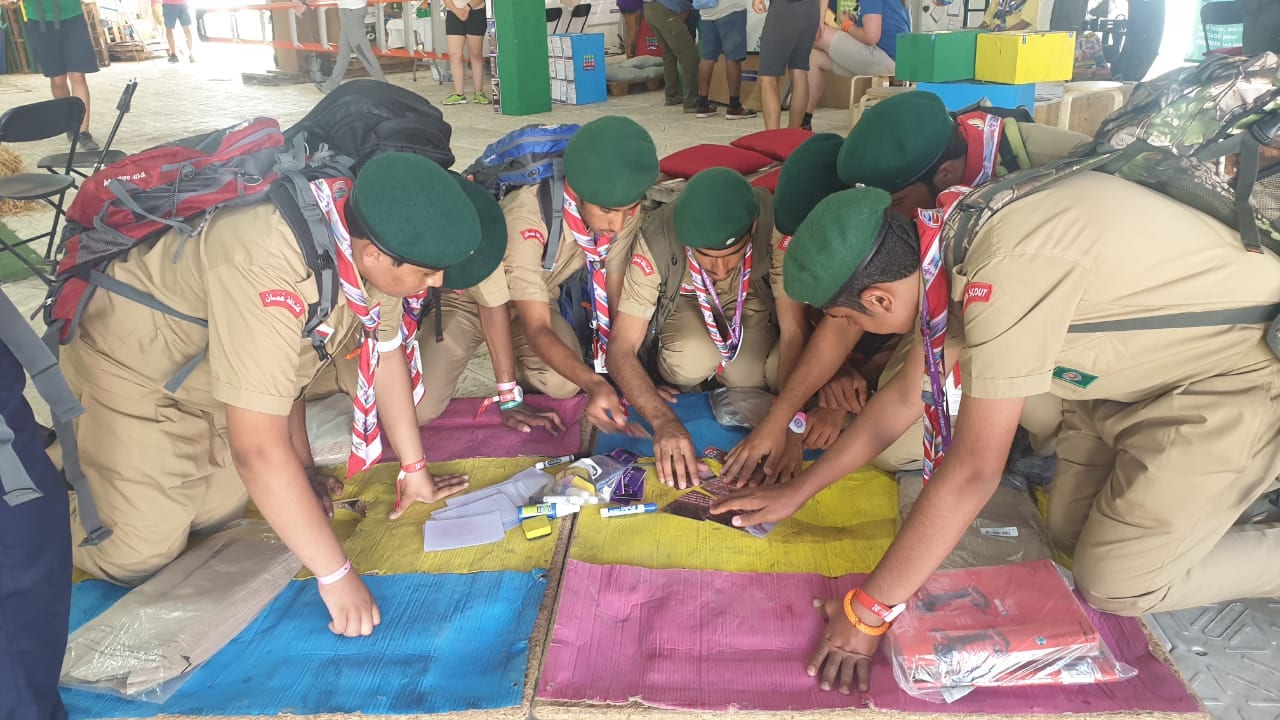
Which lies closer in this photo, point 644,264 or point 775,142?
point 644,264

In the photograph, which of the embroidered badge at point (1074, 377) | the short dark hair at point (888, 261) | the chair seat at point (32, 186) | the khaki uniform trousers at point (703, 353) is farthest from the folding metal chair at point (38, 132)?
the embroidered badge at point (1074, 377)

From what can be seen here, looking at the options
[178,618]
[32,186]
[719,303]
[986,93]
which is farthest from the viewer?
[986,93]

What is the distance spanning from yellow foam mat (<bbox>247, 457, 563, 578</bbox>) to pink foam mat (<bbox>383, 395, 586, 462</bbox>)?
5.9 inches

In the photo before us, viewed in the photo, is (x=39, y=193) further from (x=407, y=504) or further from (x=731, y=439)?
(x=731, y=439)

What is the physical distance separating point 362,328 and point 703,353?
50.6 inches

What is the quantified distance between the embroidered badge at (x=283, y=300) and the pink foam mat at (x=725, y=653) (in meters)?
0.91

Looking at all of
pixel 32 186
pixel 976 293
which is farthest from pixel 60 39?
pixel 976 293

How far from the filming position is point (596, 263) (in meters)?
3.01

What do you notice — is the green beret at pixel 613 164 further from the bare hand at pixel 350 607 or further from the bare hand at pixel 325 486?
the bare hand at pixel 350 607

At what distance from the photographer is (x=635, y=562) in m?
2.29

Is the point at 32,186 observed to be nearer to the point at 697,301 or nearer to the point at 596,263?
the point at 596,263

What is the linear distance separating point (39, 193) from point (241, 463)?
3235 millimetres

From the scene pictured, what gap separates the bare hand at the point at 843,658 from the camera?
188cm

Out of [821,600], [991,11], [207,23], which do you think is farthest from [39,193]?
[207,23]
